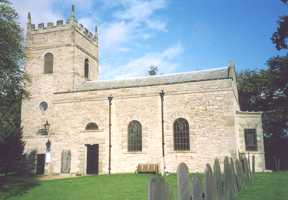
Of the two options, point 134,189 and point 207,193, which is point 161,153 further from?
point 207,193

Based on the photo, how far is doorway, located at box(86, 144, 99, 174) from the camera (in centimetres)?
2491

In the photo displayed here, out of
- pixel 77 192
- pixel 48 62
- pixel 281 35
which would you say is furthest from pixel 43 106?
pixel 281 35

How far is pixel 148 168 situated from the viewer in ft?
72.4

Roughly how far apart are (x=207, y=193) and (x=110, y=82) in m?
22.7

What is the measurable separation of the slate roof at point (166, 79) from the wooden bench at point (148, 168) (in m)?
6.01

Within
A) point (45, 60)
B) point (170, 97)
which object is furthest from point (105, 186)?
point (45, 60)

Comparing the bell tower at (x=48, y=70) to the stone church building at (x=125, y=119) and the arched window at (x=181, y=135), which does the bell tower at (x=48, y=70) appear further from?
the arched window at (x=181, y=135)

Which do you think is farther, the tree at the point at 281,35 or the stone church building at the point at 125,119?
the stone church building at the point at 125,119

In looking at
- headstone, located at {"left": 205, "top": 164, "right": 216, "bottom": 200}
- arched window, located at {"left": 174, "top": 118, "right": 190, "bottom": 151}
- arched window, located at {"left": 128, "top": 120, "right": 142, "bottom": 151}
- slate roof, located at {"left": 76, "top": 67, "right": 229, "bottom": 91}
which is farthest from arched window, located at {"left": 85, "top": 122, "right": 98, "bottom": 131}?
headstone, located at {"left": 205, "top": 164, "right": 216, "bottom": 200}

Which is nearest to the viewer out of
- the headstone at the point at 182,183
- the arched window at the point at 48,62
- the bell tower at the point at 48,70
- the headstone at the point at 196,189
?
the headstone at the point at 182,183

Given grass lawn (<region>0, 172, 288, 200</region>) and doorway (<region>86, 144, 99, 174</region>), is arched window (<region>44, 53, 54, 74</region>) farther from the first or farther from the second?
grass lawn (<region>0, 172, 288, 200</region>)

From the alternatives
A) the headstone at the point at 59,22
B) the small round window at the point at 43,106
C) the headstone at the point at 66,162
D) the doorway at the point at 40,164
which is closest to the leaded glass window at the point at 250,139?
the headstone at the point at 66,162

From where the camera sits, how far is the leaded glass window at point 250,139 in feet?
74.8

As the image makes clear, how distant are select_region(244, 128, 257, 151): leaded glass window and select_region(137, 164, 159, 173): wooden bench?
22.8 feet
